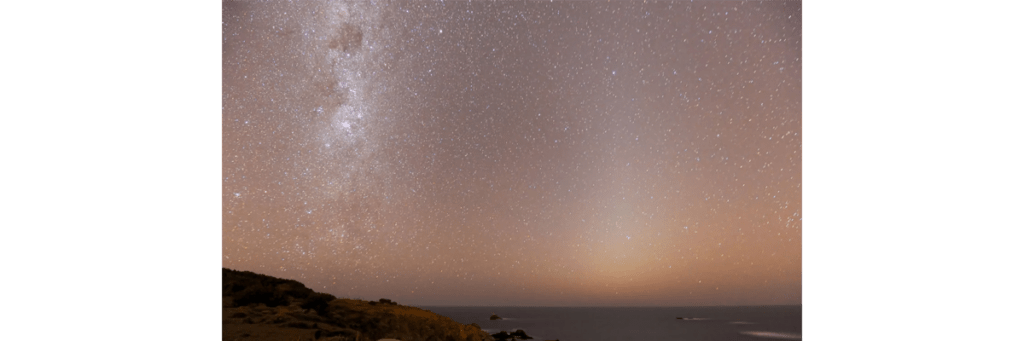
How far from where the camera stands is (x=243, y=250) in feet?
16.1

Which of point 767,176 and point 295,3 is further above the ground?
point 295,3

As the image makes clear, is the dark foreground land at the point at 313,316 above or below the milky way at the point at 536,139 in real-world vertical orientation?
below

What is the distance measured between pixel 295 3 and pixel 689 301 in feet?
11.5

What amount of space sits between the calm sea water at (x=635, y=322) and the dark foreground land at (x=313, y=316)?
132 mm

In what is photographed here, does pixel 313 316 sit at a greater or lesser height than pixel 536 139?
lesser

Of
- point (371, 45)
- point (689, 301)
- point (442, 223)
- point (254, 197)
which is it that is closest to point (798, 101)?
point (689, 301)

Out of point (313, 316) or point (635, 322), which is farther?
point (635, 322)

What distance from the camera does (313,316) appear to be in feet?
15.8

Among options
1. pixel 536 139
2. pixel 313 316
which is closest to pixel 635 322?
pixel 536 139

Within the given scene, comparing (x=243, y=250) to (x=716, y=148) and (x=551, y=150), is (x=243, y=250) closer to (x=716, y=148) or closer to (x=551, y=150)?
(x=551, y=150)

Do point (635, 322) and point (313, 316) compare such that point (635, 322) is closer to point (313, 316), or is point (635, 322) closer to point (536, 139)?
point (536, 139)

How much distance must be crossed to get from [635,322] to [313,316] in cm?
223

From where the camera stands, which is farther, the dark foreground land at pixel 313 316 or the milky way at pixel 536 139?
the milky way at pixel 536 139

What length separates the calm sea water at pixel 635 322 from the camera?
192 inches
